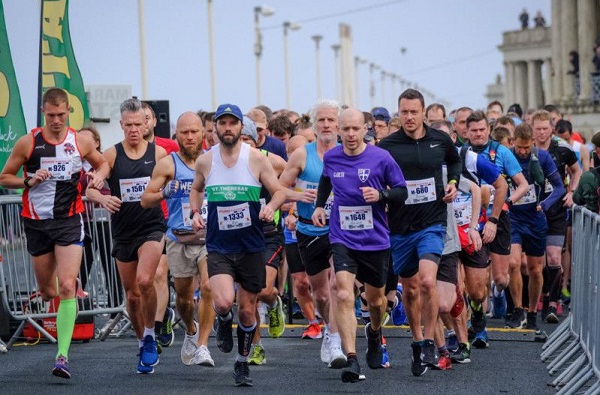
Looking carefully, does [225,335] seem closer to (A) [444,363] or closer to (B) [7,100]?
(A) [444,363]

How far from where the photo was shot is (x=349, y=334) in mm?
12633

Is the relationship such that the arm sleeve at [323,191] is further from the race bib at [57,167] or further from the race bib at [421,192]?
the race bib at [57,167]

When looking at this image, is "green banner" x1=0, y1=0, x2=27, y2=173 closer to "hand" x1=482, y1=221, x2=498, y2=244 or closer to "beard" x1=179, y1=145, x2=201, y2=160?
"beard" x1=179, y1=145, x2=201, y2=160

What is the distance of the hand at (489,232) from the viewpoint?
14.6 metres

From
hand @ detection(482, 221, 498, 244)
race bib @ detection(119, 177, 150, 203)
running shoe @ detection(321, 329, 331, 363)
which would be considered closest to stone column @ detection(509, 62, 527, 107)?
hand @ detection(482, 221, 498, 244)

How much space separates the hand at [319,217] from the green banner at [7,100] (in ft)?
16.1

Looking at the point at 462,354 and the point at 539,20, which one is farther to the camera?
the point at 539,20

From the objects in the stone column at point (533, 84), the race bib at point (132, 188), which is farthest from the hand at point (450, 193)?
the stone column at point (533, 84)

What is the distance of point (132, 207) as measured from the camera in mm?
13547

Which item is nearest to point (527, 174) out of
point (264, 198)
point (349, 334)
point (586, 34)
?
point (264, 198)

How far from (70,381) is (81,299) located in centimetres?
328

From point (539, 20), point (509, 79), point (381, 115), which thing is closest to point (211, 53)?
point (381, 115)

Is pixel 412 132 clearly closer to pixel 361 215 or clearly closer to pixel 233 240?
pixel 361 215

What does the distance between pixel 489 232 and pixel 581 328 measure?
5.07ft
